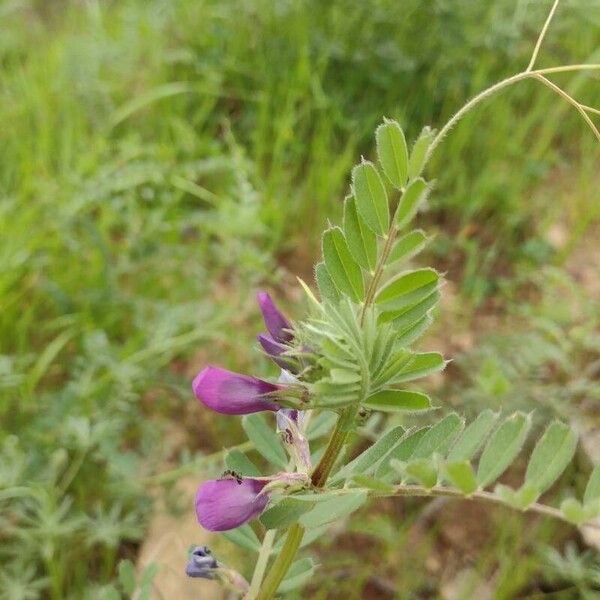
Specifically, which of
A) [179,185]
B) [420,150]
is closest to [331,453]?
[420,150]

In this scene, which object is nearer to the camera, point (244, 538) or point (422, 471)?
point (422, 471)

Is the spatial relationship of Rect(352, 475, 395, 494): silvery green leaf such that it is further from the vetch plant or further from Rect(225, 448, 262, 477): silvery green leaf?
Rect(225, 448, 262, 477): silvery green leaf

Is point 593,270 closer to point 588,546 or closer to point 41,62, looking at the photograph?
point 588,546

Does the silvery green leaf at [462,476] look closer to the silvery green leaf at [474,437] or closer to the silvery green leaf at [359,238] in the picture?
the silvery green leaf at [474,437]

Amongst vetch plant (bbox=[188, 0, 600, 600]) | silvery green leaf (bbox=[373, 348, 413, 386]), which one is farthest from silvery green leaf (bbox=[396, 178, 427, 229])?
silvery green leaf (bbox=[373, 348, 413, 386])

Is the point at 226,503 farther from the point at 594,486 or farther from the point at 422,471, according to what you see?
the point at 594,486

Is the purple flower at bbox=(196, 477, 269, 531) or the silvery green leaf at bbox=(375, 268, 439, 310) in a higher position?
the silvery green leaf at bbox=(375, 268, 439, 310)

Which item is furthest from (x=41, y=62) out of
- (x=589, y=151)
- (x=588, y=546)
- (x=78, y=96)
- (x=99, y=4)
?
(x=588, y=546)
